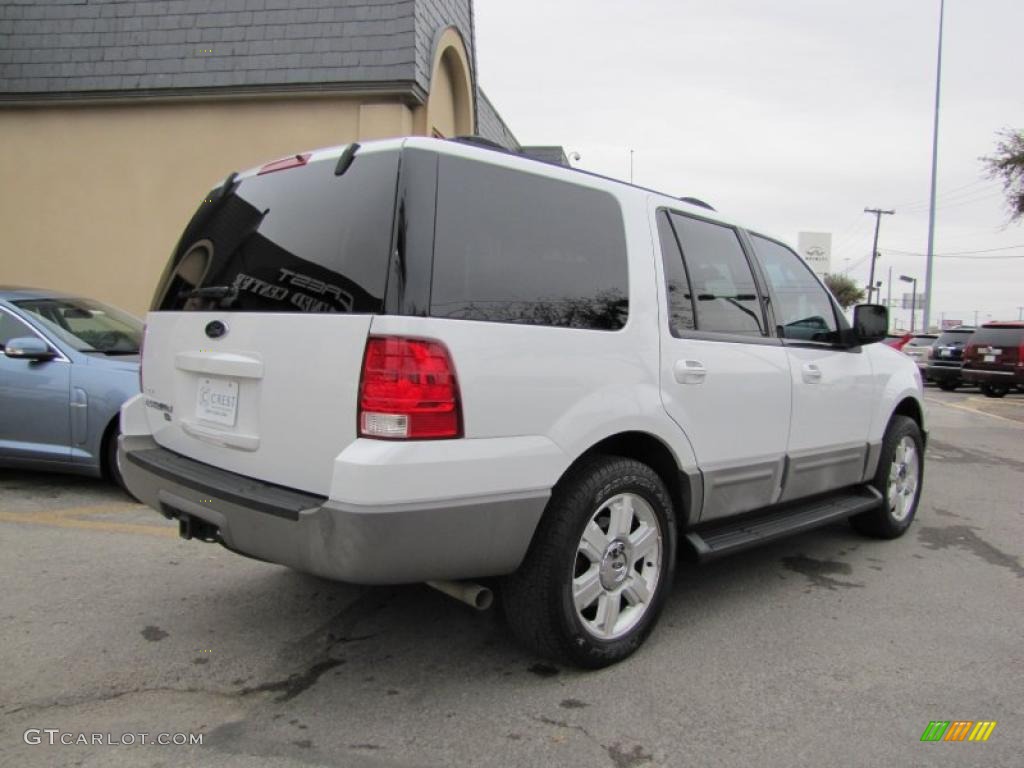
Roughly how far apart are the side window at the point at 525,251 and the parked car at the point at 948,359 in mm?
19120

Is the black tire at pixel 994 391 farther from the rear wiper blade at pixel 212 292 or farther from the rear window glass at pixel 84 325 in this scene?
the rear wiper blade at pixel 212 292

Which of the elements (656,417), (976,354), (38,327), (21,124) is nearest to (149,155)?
(21,124)

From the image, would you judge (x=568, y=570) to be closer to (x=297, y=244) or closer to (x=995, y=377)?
(x=297, y=244)

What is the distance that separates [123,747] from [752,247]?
352 cm

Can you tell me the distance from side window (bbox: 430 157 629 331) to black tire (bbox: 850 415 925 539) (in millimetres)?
2683

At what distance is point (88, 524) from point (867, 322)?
4.94 m

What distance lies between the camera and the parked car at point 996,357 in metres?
16.6

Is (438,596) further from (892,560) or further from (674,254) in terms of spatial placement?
(892,560)

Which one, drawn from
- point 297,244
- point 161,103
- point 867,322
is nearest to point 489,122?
point 161,103

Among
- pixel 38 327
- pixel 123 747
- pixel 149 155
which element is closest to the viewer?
pixel 123 747

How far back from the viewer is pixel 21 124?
36.2ft

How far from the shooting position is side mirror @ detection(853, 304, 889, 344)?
459 cm

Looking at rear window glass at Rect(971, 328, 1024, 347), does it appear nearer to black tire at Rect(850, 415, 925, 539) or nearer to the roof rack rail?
black tire at Rect(850, 415, 925, 539)

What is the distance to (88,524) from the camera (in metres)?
4.95
